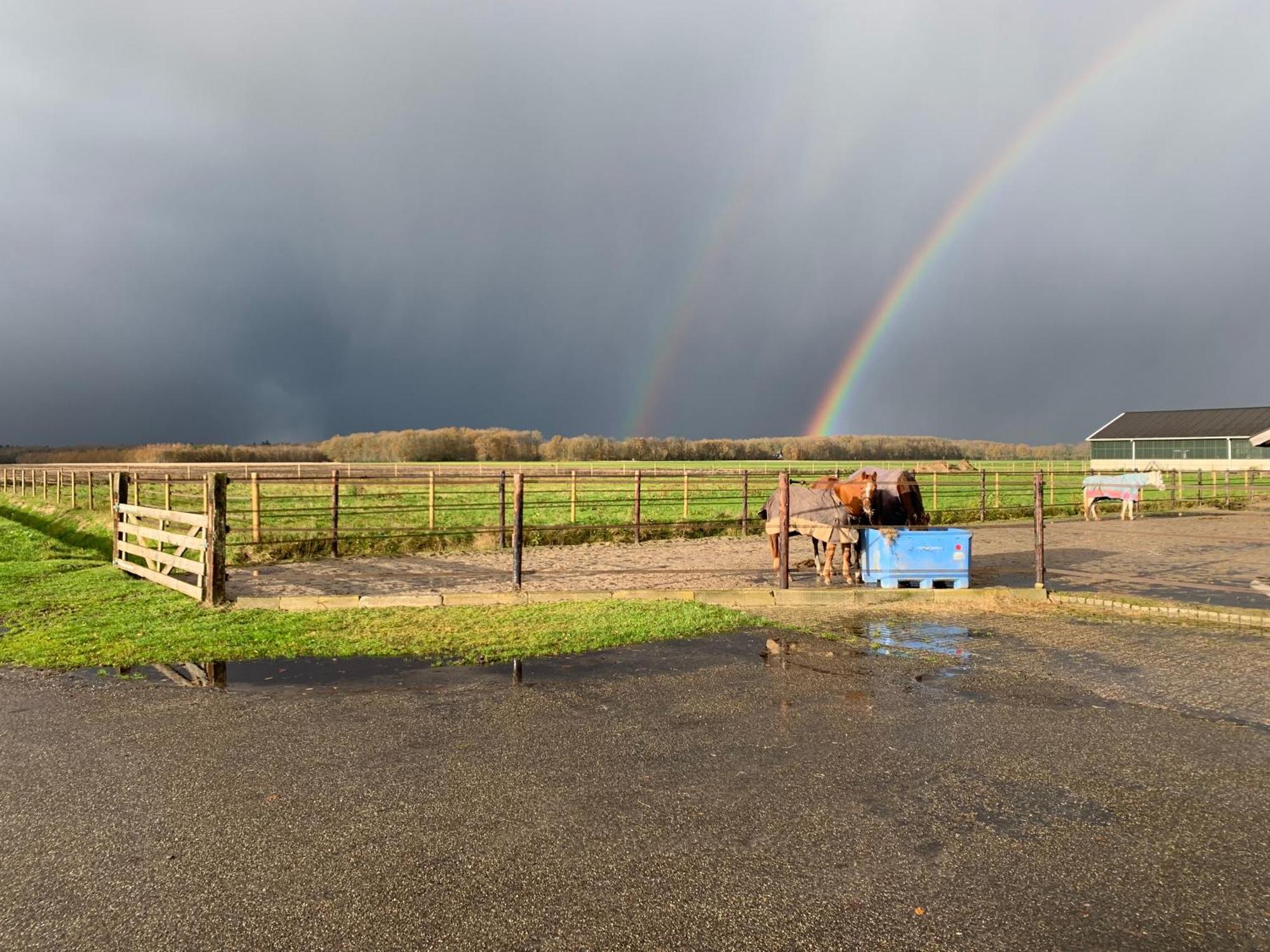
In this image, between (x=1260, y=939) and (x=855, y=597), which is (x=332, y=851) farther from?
(x=855, y=597)

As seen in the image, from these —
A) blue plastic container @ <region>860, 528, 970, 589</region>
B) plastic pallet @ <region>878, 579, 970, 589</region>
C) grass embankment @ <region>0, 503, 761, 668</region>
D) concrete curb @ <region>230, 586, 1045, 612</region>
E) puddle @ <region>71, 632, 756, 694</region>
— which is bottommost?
puddle @ <region>71, 632, 756, 694</region>

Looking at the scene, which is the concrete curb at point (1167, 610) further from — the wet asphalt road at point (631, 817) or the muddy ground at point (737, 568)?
the wet asphalt road at point (631, 817)

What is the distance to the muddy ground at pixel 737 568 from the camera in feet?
40.2

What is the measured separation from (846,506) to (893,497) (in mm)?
2487

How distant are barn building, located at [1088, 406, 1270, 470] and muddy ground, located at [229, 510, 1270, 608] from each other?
54.7m

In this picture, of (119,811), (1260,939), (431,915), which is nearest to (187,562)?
(119,811)

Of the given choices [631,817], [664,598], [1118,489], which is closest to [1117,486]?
[1118,489]

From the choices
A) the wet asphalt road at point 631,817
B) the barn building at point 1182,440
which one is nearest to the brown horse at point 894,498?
the wet asphalt road at point 631,817

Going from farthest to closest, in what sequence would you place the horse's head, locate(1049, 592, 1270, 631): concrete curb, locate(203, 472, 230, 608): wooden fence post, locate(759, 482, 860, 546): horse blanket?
the horse's head, locate(759, 482, 860, 546): horse blanket, locate(203, 472, 230, 608): wooden fence post, locate(1049, 592, 1270, 631): concrete curb

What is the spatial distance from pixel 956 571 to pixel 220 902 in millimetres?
10137

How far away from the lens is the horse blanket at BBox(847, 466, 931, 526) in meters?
13.9

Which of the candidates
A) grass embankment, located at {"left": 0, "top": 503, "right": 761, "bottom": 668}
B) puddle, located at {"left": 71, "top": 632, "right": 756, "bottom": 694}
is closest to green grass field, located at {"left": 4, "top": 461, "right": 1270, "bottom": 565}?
grass embankment, located at {"left": 0, "top": 503, "right": 761, "bottom": 668}

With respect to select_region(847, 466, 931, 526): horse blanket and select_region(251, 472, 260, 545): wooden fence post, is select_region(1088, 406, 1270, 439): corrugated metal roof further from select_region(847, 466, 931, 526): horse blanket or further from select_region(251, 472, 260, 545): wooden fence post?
select_region(251, 472, 260, 545): wooden fence post

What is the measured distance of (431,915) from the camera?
3154 millimetres
